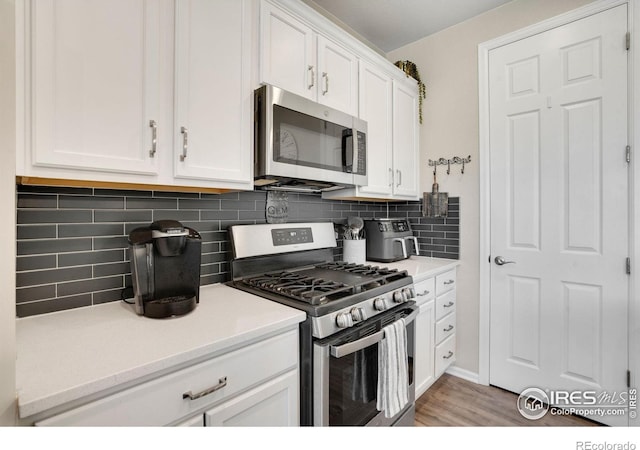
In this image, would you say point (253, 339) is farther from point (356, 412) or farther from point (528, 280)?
point (528, 280)

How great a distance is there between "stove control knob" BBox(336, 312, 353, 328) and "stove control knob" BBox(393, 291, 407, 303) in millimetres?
385

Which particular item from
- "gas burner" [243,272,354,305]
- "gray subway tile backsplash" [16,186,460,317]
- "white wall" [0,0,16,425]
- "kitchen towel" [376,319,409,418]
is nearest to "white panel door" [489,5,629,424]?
"kitchen towel" [376,319,409,418]

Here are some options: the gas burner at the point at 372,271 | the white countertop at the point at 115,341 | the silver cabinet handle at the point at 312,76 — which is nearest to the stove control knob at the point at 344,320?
the white countertop at the point at 115,341

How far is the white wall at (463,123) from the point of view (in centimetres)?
236

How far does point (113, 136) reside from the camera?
42.4 inches

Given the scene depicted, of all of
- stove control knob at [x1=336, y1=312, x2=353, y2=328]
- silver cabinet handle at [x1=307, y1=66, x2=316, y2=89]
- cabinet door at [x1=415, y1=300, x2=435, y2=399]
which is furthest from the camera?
cabinet door at [x1=415, y1=300, x2=435, y2=399]

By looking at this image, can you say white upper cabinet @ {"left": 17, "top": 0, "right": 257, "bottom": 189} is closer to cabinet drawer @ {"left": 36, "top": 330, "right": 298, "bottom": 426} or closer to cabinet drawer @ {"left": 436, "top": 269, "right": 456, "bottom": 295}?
cabinet drawer @ {"left": 36, "top": 330, "right": 298, "bottom": 426}

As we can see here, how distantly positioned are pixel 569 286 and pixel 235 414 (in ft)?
6.85

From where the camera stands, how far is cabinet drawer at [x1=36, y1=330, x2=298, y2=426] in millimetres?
771

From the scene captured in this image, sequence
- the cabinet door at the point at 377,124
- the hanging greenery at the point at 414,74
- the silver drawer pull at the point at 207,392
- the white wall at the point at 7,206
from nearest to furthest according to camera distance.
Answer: the white wall at the point at 7,206 < the silver drawer pull at the point at 207,392 < the cabinet door at the point at 377,124 < the hanging greenery at the point at 414,74

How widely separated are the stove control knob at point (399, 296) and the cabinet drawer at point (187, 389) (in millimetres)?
610

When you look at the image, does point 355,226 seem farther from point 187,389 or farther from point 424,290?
point 187,389

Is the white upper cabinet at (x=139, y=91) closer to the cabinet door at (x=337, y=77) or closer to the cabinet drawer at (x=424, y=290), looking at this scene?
the cabinet door at (x=337, y=77)

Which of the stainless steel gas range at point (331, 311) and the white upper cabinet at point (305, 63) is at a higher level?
the white upper cabinet at point (305, 63)
